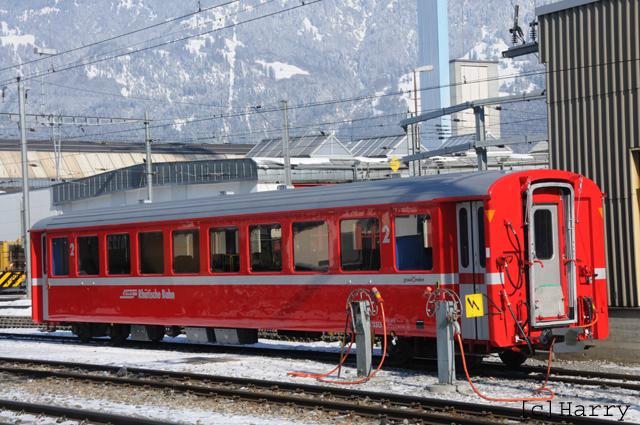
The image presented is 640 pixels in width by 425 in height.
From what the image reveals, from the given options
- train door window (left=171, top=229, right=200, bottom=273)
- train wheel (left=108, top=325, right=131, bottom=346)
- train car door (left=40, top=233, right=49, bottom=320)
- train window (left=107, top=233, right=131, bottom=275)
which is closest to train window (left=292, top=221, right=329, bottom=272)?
train door window (left=171, top=229, right=200, bottom=273)

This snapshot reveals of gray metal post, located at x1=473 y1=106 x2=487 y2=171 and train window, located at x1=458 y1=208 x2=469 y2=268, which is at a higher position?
gray metal post, located at x1=473 y1=106 x2=487 y2=171

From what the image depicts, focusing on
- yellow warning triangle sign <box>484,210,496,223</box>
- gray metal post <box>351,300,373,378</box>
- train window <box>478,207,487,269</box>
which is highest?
yellow warning triangle sign <box>484,210,496,223</box>

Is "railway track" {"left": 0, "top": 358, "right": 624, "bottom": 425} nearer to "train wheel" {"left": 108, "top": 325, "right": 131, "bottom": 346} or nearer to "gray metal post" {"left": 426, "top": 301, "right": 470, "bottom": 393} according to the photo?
"gray metal post" {"left": 426, "top": 301, "right": 470, "bottom": 393}

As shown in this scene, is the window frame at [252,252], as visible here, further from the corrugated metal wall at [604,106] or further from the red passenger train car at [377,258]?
the corrugated metal wall at [604,106]

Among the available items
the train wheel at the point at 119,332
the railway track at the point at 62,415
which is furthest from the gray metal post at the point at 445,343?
the train wheel at the point at 119,332

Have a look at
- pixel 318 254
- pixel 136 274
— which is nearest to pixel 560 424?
pixel 318 254

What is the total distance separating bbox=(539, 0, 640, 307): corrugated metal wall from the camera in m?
13.8

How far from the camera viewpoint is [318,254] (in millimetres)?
13711

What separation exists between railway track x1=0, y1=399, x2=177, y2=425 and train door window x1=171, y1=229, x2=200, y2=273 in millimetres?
5564

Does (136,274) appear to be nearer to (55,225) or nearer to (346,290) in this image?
(55,225)

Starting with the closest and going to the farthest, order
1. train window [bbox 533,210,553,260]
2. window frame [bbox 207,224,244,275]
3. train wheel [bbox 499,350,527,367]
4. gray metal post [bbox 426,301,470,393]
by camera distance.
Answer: gray metal post [bbox 426,301,470,393] < train window [bbox 533,210,553,260] < train wheel [bbox 499,350,527,367] < window frame [bbox 207,224,244,275]

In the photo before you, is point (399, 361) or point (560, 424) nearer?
point (560, 424)

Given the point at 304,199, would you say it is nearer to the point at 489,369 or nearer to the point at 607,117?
the point at 489,369

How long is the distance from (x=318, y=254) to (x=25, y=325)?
15563 millimetres
